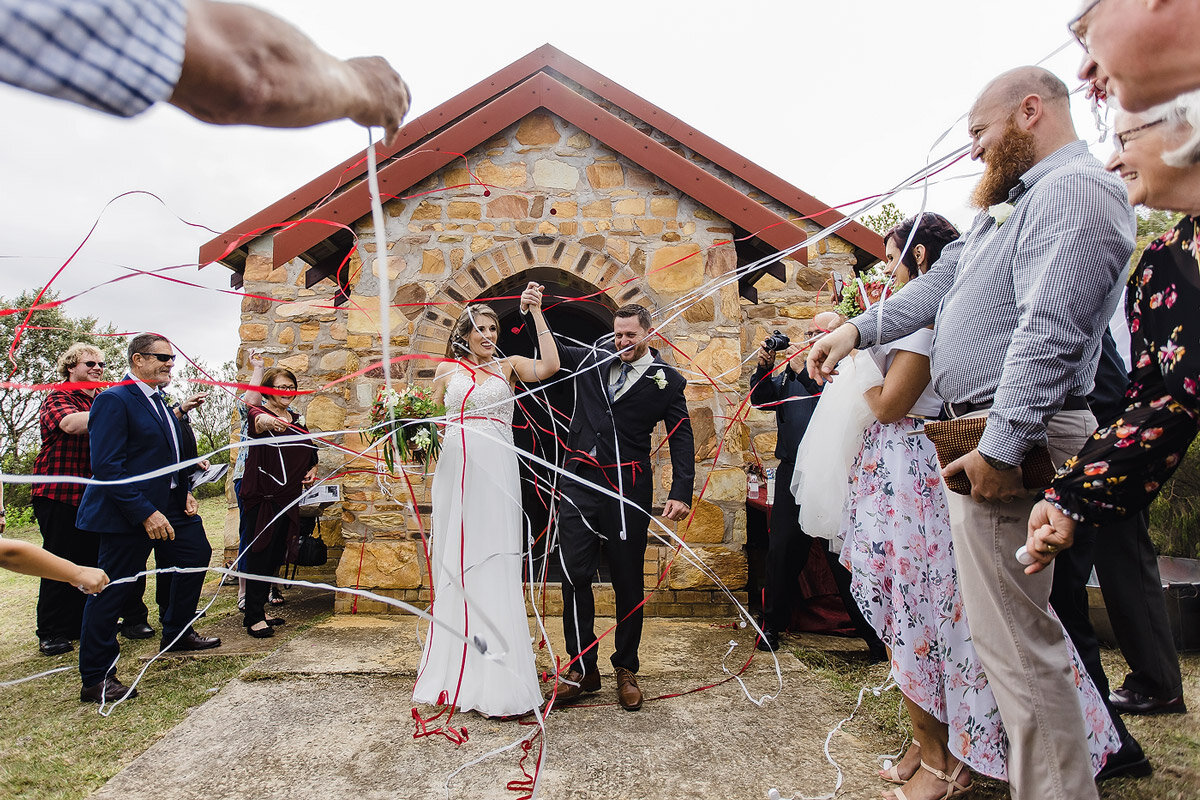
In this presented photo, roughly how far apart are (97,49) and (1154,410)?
1923 millimetres

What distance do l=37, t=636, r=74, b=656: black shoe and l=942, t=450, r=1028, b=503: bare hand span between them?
5538 millimetres

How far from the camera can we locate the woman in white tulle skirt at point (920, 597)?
81.5 inches

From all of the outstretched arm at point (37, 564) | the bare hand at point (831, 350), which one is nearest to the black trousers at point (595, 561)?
the bare hand at point (831, 350)

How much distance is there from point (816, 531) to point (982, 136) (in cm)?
205

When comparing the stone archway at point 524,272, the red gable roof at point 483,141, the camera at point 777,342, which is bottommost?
the camera at point 777,342

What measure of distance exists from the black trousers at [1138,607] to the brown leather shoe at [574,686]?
2.48 meters

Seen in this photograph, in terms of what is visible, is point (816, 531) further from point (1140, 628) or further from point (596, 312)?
point (596, 312)

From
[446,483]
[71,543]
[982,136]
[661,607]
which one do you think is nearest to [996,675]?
[982,136]

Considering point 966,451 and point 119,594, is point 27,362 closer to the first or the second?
point 119,594

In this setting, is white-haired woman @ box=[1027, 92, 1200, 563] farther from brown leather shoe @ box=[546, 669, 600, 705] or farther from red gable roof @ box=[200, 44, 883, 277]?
red gable roof @ box=[200, 44, 883, 277]

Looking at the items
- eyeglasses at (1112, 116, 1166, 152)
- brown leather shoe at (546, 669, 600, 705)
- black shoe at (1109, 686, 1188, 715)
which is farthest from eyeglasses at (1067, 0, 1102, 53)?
brown leather shoe at (546, 669, 600, 705)

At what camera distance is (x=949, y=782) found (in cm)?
221

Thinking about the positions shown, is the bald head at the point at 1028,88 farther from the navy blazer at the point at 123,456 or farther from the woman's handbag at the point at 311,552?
the woman's handbag at the point at 311,552

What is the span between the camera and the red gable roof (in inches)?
198
